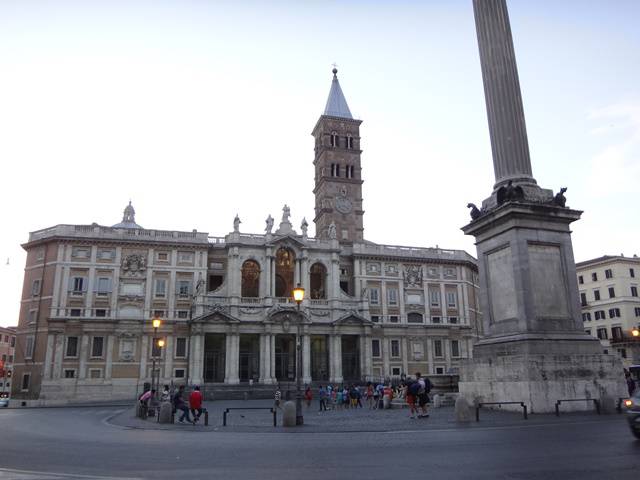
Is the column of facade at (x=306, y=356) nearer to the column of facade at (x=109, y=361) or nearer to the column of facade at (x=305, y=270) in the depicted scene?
the column of facade at (x=305, y=270)

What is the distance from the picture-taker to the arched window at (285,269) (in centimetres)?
5991

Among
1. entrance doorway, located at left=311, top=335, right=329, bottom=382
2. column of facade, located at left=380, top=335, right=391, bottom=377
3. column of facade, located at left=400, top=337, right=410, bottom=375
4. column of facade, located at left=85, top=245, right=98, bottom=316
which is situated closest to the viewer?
column of facade, located at left=85, top=245, right=98, bottom=316

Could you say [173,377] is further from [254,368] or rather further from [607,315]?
[607,315]

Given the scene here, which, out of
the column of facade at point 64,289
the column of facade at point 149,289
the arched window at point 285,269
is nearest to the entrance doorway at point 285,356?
the arched window at point 285,269

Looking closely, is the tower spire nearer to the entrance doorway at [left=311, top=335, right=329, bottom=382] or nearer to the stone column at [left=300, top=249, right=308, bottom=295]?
the stone column at [left=300, top=249, right=308, bottom=295]

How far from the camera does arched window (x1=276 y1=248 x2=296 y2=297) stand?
5991 cm

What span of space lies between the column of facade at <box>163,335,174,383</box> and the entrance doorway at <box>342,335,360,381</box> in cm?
1891

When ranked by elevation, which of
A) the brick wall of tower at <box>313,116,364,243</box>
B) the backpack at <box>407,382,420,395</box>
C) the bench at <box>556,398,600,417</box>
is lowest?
the bench at <box>556,398,600,417</box>

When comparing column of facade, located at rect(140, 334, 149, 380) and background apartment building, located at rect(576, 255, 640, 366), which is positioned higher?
background apartment building, located at rect(576, 255, 640, 366)

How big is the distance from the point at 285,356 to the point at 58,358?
23001 millimetres

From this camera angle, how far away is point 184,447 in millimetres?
12234

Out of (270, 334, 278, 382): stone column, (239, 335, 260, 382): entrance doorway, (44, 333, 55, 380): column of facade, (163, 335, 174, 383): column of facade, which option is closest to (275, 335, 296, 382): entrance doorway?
(270, 334, 278, 382): stone column

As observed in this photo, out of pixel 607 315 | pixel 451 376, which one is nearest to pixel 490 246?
pixel 451 376

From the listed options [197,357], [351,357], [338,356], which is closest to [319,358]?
[338,356]
